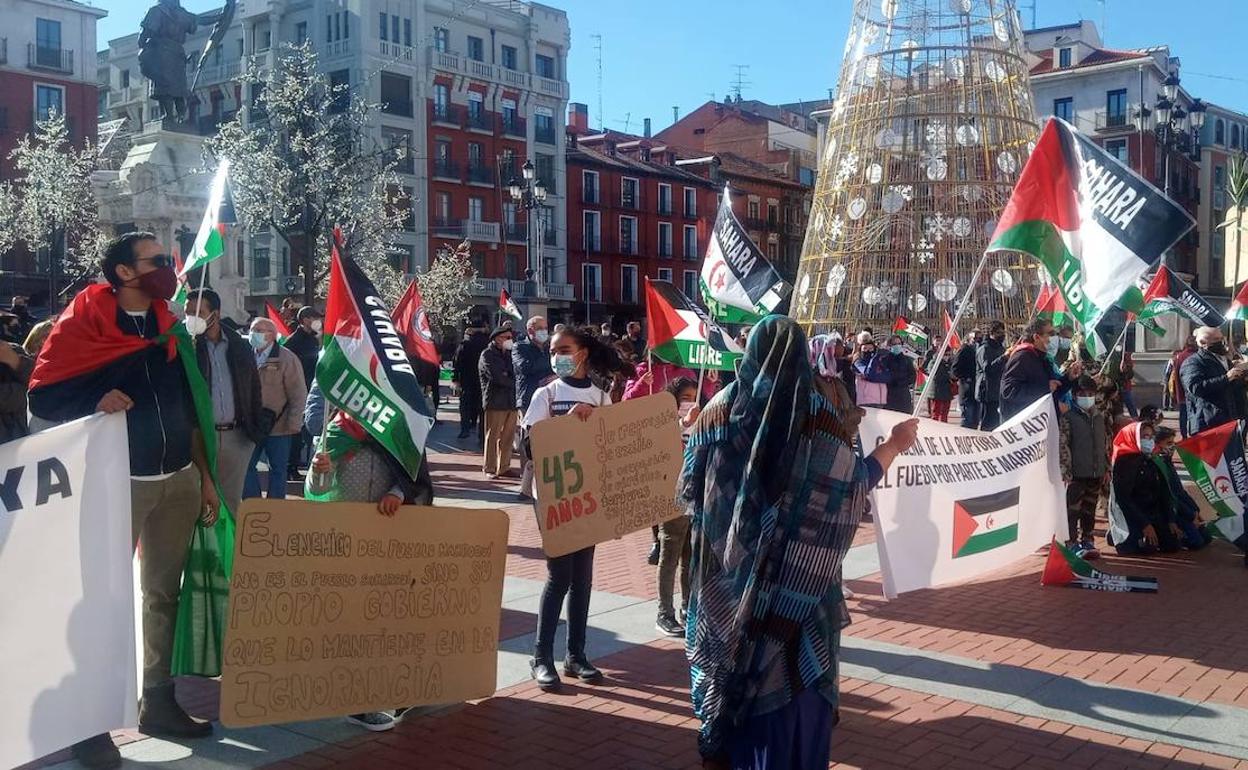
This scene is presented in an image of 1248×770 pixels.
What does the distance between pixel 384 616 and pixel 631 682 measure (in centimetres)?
141

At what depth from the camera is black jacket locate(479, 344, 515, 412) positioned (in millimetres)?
13945

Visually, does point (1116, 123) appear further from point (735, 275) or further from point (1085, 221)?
point (1085, 221)

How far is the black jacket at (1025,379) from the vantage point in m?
10.5

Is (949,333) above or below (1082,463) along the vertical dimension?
above

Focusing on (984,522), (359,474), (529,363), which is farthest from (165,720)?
(529,363)

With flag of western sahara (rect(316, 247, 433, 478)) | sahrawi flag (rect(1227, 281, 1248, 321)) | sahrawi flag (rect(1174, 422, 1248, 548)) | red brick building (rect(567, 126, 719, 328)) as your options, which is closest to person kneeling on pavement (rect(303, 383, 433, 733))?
flag of western sahara (rect(316, 247, 433, 478))

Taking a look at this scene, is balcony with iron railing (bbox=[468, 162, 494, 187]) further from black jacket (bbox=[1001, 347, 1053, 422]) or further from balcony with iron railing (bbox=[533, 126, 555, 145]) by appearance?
black jacket (bbox=[1001, 347, 1053, 422])

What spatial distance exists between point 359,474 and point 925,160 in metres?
19.9

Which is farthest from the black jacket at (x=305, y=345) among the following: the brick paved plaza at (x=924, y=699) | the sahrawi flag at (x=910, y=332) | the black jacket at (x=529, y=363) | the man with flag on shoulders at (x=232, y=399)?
the sahrawi flag at (x=910, y=332)

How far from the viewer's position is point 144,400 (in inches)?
190

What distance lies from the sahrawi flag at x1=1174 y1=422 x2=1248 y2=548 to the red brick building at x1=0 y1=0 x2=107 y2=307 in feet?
157

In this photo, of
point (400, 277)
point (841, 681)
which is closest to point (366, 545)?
point (841, 681)

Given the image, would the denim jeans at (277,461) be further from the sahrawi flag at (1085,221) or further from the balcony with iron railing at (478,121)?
the balcony with iron railing at (478,121)

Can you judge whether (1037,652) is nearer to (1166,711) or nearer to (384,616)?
(1166,711)
